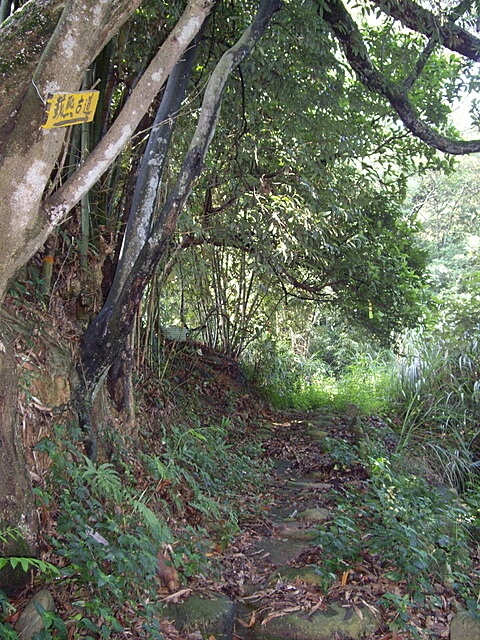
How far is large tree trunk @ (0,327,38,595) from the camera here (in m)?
2.40

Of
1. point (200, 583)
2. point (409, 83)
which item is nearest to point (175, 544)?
point (200, 583)

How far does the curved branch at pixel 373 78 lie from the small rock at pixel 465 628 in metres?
3.68

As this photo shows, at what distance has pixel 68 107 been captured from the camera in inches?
87.5

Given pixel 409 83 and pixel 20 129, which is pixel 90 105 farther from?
pixel 409 83

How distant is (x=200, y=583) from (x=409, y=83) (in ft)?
15.1

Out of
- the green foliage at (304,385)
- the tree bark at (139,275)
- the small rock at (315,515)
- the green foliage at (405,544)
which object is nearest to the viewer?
the green foliage at (405,544)

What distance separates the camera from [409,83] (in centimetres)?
531

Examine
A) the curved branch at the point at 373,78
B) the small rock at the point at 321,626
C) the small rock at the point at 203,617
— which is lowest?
the small rock at the point at 203,617

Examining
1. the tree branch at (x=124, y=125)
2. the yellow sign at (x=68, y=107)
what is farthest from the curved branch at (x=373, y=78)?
the yellow sign at (x=68, y=107)

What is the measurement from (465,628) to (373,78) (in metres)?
4.14

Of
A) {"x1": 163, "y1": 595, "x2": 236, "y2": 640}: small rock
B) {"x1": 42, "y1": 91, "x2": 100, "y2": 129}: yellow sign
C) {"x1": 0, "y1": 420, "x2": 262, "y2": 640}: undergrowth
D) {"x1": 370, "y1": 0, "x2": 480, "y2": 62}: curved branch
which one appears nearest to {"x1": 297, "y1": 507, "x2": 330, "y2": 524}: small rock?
{"x1": 0, "y1": 420, "x2": 262, "y2": 640}: undergrowth

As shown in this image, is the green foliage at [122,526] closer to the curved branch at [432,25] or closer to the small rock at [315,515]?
the small rock at [315,515]

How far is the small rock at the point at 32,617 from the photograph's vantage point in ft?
6.97

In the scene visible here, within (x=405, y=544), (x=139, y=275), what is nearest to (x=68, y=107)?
(x=139, y=275)
